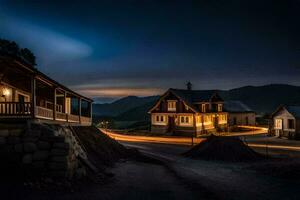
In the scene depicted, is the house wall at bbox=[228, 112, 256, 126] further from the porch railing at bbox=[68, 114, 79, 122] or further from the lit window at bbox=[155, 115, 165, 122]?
the porch railing at bbox=[68, 114, 79, 122]

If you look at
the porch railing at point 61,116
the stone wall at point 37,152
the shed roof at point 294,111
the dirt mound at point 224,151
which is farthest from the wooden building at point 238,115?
the stone wall at point 37,152

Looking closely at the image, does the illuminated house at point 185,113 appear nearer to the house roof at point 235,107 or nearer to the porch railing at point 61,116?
the house roof at point 235,107

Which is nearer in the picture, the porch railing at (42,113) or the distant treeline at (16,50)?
the porch railing at (42,113)

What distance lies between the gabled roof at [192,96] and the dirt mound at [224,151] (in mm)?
22914

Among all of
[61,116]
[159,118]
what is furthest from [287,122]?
[61,116]

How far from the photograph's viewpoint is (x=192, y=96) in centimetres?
5638

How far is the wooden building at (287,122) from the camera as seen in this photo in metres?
42.2

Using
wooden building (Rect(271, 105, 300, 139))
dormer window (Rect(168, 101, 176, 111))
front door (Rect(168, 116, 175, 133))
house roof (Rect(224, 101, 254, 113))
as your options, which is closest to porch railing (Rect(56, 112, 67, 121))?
dormer window (Rect(168, 101, 176, 111))

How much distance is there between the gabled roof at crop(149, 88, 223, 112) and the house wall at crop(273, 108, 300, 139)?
13.0m

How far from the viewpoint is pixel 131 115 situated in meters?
159

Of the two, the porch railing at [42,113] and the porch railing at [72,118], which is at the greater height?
the porch railing at [42,113]

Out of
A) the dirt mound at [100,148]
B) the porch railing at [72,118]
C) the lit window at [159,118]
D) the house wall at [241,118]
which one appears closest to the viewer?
the dirt mound at [100,148]

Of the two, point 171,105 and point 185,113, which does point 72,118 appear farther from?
point 171,105

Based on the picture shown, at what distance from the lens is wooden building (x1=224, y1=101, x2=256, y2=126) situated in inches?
2699
